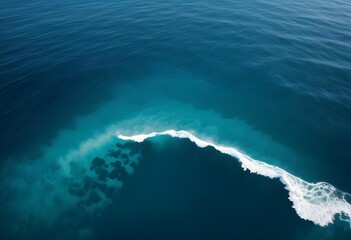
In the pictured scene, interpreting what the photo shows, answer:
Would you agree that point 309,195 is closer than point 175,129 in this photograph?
Yes

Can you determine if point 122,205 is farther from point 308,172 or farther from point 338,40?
point 338,40

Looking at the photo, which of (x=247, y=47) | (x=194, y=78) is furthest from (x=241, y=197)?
(x=247, y=47)

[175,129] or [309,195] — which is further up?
[175,129]
